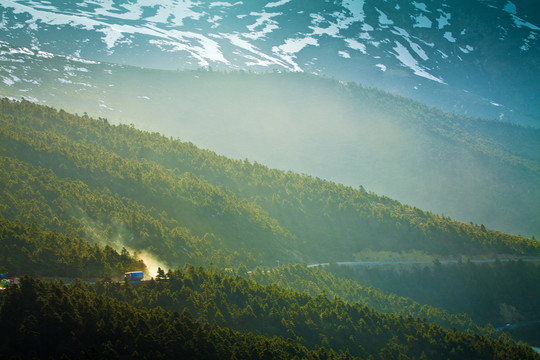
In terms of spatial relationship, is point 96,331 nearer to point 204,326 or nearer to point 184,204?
point 204,326

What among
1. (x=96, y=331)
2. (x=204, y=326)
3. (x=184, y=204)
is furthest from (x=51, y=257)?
(x=184, y=204)

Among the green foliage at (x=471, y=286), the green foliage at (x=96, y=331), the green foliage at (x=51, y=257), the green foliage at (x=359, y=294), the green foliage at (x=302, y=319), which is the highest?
the green foliage at (x=96, y=331)

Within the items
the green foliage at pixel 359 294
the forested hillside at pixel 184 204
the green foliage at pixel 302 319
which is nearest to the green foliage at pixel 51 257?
the green foliage at pixel 302 319

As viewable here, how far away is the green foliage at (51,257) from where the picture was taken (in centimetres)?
5891

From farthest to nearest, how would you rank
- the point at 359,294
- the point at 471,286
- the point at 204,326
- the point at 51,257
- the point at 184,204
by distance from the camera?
the point at 184,204 → the point at 471,286 → the point at 359,294 → the point at 51,257 → the point at 204,326

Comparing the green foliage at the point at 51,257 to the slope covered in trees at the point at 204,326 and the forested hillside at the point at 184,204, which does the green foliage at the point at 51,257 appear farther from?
the forested hillside at the point at 184,204

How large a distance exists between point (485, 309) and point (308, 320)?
4990 centimetres

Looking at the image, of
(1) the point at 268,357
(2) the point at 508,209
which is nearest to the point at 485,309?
(1) the point at 268,357

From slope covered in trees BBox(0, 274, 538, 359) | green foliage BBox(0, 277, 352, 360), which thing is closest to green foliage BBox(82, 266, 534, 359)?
slope covered in trees BBox(0, 274, 538, 359)

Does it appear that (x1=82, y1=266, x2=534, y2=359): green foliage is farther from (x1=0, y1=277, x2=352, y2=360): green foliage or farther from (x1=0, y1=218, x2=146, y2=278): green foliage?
(x1=0, y1=218, x2=146, y2=278): green foliage

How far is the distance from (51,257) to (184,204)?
4166 cm

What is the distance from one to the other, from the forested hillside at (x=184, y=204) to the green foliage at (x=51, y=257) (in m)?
10.5

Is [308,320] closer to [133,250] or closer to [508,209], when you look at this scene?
[133,250]

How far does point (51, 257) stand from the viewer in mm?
60844
